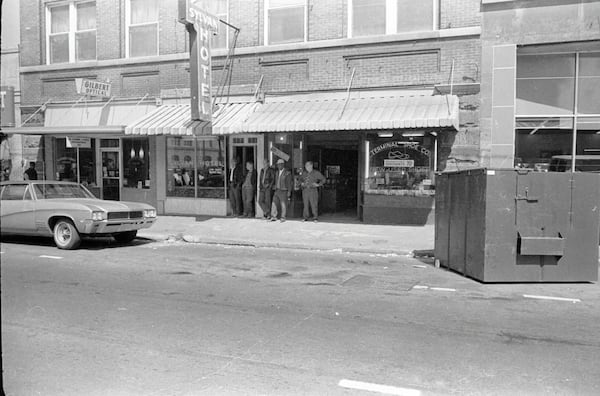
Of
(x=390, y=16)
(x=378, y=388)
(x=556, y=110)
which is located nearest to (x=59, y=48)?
(x=390, y=16)

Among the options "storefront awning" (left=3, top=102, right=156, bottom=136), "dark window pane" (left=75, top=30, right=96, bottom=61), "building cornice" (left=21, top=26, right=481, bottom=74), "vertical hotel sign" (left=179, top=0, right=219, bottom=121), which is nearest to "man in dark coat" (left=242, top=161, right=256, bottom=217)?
"vertical hotel sign" (left=179, top=0, right=219, bottom=121)

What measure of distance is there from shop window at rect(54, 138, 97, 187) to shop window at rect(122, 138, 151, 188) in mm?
1459

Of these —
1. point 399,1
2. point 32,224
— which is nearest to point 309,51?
point 399,1

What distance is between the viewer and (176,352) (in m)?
4.63

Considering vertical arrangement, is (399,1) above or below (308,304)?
above

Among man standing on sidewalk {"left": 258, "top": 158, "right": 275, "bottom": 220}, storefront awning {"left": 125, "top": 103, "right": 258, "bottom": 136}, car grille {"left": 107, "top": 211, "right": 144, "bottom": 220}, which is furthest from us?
man standing on sidewalk {"left": 258, "top": 158, "right": 275, "bottom": 220}

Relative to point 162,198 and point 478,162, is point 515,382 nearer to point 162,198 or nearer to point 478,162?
point 478,162

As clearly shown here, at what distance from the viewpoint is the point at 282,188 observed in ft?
Result: 48.7

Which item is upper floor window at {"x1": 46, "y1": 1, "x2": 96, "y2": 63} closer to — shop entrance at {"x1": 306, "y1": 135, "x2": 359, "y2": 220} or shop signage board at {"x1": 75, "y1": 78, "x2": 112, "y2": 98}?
shop signage board at {"x1": 75, "y1": 78, "x2": 112, "y2": 98}

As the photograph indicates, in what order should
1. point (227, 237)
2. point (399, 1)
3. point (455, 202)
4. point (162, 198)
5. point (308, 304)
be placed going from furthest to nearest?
point (162, 198)
point (399, 1)
point (227, 237)
point (455, 202)
point (308, 304)

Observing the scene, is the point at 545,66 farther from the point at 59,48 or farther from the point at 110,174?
the point at 59,48

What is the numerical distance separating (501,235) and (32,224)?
8912 millimetres

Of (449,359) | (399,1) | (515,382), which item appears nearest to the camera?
(515,382)

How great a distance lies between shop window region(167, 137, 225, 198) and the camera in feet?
54.2
